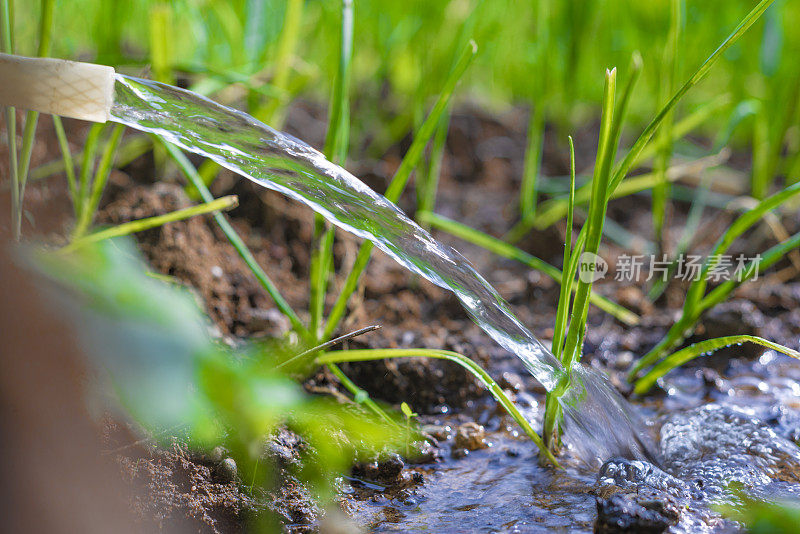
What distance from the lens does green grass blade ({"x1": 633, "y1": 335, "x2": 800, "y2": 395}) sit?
782mm

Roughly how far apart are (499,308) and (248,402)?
0.51m

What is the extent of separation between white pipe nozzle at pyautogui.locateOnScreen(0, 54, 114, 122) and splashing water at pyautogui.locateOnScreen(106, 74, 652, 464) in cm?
3

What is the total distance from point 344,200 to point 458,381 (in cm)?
43

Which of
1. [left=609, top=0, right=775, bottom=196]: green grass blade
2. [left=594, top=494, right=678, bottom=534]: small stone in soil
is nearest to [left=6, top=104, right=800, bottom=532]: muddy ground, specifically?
[left=594, top=494, right=678, bottom=534]: small stone in soil

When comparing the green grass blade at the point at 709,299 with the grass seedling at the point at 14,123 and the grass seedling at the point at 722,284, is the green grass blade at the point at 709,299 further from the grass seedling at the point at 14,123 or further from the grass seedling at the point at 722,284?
the grass seedling at the point at 14,123

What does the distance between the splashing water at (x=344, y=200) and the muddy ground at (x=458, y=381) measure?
9cm

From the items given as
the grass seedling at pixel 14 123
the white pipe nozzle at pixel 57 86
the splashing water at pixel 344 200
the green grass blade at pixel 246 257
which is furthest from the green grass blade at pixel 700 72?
the grass seedling at pixel 14 123

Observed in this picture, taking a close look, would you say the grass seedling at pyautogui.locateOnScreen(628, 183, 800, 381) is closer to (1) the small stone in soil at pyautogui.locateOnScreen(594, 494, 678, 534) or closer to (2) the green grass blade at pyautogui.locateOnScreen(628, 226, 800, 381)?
(2) the green grass blade at pyautogui.locateOnScreen(628, 226, 800, 381)

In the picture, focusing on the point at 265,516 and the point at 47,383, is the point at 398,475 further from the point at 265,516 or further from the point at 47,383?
the point at 47,383

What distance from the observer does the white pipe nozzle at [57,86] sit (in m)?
0.67

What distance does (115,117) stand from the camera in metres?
0.74

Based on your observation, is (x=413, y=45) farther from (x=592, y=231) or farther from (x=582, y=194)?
(x=592, y=231)

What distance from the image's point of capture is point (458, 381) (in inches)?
42.1

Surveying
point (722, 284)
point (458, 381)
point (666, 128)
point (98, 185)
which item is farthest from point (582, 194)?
point (98, 185)
